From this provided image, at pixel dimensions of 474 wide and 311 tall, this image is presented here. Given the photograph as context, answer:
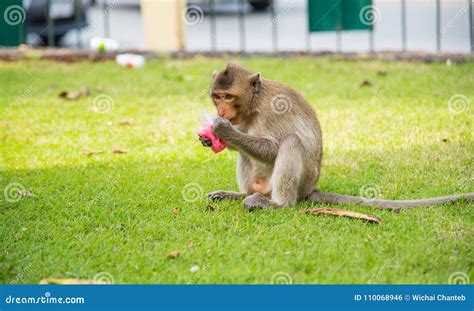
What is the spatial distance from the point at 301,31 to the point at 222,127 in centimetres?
1172

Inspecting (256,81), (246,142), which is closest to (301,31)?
(256,81)

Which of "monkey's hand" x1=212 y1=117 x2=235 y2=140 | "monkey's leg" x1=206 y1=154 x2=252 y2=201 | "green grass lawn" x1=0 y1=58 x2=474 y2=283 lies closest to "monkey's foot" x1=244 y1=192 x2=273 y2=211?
"green grass lawn" x1=0 y1=58 x2=474 y2=283

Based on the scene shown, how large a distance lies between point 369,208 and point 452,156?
1.73 meters

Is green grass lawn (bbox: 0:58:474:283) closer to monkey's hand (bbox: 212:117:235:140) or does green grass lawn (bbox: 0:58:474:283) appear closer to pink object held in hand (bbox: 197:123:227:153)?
pink object held in hand (bbox: 197:123:227:153)

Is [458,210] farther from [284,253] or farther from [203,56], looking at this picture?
[203,56]

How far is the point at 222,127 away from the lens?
18.7 feet

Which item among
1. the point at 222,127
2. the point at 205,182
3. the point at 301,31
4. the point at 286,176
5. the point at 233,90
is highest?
the point at 233,90

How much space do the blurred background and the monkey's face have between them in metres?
6.36

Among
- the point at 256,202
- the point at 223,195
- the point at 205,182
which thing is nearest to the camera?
the point at 256,202

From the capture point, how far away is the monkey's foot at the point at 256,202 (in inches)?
229

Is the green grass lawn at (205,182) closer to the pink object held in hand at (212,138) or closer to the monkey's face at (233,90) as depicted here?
the pink object held in hand at (212,138)

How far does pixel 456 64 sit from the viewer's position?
11266 mm

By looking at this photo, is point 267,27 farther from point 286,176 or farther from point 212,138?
point 286,176
